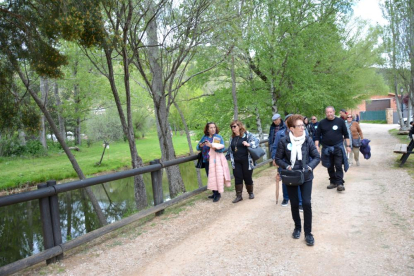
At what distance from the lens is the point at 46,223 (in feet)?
13.2

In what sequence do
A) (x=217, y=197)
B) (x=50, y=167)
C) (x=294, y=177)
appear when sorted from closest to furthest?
(x=294, y=177), (x=217, y=197), (x=50, y=167)

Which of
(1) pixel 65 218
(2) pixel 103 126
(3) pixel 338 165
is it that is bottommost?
(1) pixel 65 218

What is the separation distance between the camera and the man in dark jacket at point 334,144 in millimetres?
6980

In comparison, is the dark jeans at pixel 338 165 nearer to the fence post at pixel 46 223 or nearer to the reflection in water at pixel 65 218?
the reflection in water at pixel 65 218

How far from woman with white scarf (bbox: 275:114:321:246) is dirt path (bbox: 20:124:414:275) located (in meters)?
0.30

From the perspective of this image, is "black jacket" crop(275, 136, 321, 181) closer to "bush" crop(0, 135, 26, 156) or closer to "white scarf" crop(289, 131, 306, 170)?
"white scarf" crop(289, 131, 306, 170)

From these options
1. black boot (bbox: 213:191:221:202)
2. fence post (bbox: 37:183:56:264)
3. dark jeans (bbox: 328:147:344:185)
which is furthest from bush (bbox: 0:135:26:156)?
dark jeans (bbox: 328:147:344:185)

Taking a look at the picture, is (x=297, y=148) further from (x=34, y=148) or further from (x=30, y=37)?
(x=34, y=148)

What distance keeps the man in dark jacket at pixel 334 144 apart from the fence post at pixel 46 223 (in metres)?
5.39

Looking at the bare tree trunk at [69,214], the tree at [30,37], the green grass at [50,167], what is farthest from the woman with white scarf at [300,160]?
the green grass at [50,167]

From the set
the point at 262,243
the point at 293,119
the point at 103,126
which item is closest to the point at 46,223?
the point at 262,243

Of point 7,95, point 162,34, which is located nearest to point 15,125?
point 7,95

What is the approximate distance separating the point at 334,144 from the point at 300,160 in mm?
3154

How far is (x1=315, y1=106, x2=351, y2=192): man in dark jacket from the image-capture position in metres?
6.98
